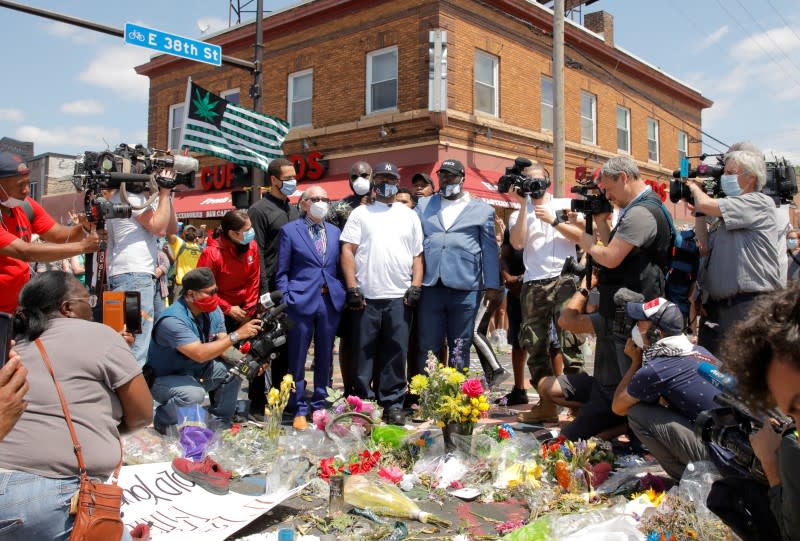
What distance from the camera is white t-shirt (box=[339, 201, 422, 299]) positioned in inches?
223

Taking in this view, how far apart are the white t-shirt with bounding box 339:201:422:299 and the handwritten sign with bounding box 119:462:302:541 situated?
2.30 meters

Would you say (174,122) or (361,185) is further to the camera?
(174,122)

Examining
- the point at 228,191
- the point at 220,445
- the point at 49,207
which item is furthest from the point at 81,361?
the point at 49,207

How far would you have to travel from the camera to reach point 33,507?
227 cm

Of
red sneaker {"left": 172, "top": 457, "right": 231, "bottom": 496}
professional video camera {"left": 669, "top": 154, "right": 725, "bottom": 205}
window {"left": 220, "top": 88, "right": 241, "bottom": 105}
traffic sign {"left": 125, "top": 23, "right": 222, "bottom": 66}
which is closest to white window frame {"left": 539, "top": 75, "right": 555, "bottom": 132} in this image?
window {"left": 220, "top": 88, "right": 241, "bottom": 105}

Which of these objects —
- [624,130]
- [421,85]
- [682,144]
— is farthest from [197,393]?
[682,144]

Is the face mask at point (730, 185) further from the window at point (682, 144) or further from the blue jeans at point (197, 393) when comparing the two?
the window at point (682, 144)

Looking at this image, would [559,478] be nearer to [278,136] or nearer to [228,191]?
[278,136]

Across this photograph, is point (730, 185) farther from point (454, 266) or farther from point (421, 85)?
point (421, 85)

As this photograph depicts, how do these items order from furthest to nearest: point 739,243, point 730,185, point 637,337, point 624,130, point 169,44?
point 624,130, point 169,44, point 730,185, point 739,243, point 637,337

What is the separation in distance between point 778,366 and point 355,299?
4110 mm

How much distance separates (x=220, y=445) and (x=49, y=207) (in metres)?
25.2

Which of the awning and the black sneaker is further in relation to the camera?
the awning

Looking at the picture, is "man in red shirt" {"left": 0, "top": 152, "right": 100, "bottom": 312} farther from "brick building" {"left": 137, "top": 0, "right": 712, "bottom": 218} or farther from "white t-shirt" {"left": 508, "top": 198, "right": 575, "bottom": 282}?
"brick building" {"left": 137, "top": 0, "right": 712, "bottom": 218}
